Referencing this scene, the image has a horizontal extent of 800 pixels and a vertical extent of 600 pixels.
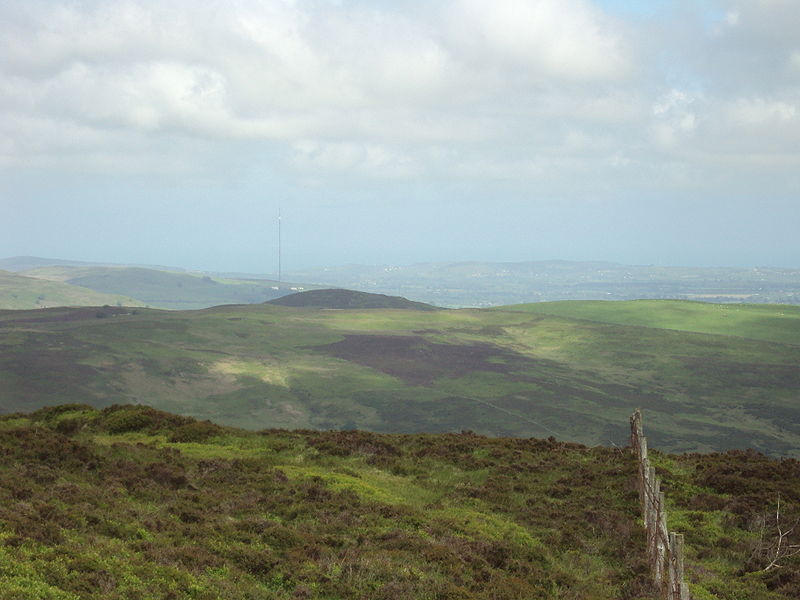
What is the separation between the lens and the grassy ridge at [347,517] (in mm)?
17141

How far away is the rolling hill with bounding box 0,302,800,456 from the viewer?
104 metres

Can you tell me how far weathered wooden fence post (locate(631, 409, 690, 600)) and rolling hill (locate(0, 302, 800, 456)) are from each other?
233 feet

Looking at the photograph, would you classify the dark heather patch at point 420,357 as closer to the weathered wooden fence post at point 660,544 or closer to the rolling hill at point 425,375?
the rolling hill at point 425,375

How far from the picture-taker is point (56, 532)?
57.1ft

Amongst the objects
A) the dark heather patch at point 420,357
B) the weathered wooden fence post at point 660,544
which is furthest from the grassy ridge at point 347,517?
the dark heather patch at point 420,357

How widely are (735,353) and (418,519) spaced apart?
143m

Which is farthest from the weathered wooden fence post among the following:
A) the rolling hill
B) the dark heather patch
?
the dark heather patch

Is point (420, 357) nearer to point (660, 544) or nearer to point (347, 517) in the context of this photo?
point (347, 517)

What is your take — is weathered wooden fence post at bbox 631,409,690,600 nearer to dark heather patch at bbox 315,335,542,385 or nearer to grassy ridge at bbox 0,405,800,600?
grassy ridge at bbox 0,405,800,600

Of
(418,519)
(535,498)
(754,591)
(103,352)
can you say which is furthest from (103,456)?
(103,352)

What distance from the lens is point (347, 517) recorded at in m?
23.8

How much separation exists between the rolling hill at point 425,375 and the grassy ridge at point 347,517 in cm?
6293

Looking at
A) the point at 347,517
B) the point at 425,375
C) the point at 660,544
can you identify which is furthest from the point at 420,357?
the point at 660,544

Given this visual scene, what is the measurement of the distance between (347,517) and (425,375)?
110451 millimetres
